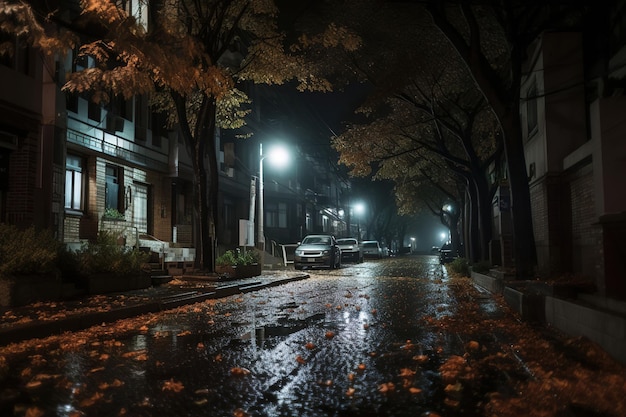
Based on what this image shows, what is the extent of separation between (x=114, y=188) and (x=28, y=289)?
11.2 meters

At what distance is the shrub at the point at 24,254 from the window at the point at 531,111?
1460cm

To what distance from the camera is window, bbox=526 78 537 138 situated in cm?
1745

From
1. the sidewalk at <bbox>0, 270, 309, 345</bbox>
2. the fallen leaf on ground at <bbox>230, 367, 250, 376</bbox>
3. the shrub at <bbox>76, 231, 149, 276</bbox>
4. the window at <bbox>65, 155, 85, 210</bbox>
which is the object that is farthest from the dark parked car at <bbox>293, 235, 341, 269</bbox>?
the fallen leaf on ground at <bbox>230, 367, 250, 376</bbox>

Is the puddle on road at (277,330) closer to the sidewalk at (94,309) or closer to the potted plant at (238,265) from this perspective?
the sidewalk at (94,309)

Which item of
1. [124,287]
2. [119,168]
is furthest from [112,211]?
[124,287]

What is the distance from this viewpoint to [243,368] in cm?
598

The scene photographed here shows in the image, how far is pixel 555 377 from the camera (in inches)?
213

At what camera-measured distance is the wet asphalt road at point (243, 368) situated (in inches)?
181

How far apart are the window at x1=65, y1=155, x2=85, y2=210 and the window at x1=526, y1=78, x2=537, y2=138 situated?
617 inches

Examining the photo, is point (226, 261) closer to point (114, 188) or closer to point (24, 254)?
point (114, 188)

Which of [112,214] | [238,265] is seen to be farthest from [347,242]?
[112,214]

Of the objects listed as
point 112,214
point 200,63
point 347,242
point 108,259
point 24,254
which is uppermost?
point 200,63

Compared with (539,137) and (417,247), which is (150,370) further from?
(417,247)

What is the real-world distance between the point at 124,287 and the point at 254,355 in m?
8.02
